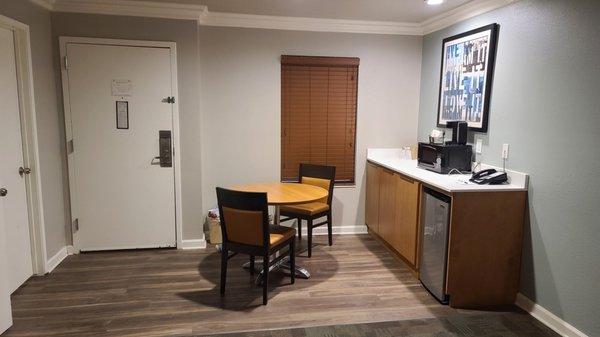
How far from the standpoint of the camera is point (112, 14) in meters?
3.62

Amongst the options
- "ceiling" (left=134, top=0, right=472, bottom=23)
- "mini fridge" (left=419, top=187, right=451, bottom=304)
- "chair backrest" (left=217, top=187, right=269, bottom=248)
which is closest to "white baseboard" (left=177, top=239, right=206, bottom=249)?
"chair backrest" (left=217, top=187, right=269, bottom=248)

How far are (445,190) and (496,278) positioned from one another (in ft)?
2.56

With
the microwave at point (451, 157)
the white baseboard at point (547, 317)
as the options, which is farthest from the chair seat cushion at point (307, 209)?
the white baseboard at point (547, 317)

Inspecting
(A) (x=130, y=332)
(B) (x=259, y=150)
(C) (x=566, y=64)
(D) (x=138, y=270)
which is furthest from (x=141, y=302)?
(C) (x=566, y=64)

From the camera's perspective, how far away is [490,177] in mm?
2912

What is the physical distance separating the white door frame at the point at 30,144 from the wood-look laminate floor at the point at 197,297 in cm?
28

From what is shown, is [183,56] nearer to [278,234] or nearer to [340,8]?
[340,8]

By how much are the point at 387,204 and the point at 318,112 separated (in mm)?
1268

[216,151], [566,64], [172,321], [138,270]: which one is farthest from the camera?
[216,151]

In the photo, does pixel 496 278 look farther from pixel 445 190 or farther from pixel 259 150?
pixel 259 150

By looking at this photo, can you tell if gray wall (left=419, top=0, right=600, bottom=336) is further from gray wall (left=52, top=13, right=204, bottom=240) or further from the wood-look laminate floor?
gray wall (left=52, top=13, right=204, bottom=240)

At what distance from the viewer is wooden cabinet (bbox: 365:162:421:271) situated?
3350mm

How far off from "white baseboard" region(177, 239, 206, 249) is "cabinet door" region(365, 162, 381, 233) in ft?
6.04

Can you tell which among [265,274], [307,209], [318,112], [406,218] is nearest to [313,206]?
[307,209]
